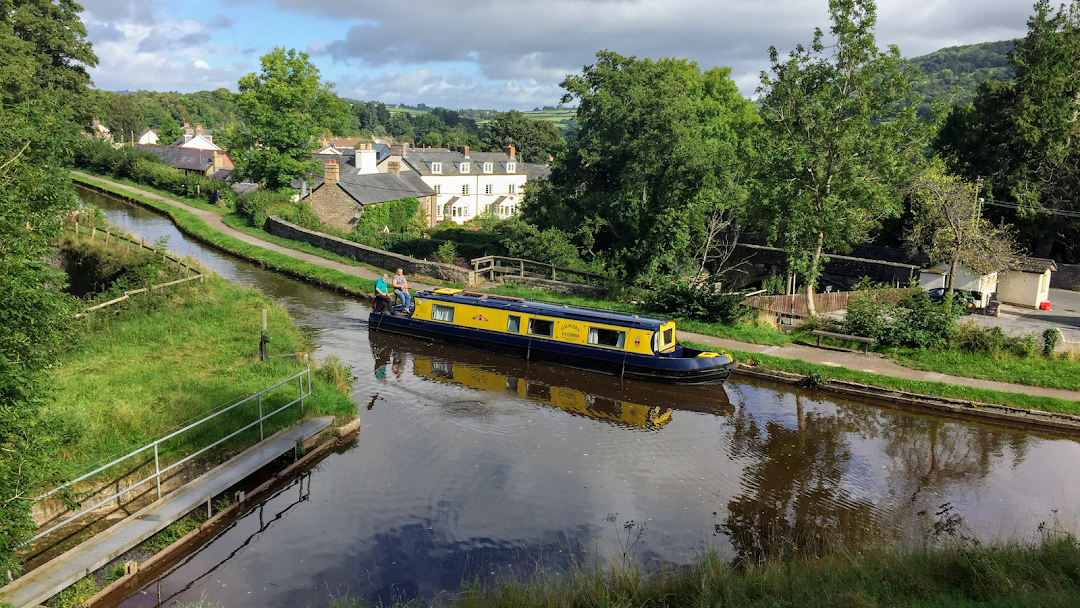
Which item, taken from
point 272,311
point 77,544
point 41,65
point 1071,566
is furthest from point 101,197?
point 1071,566

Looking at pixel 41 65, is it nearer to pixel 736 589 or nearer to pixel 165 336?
pixel 165 336

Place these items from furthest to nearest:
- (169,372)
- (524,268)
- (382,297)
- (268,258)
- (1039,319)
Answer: (268,258) → (524,268) → (1039,319) → (382,297) → (169,372)

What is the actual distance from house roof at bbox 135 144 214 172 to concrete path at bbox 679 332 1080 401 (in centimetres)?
5629

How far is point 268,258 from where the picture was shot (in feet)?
110

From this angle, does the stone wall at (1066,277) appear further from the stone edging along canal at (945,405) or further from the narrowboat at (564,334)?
the narrowboat at (564,334)

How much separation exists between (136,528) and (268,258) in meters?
25.1

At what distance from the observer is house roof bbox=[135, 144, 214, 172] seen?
211 ft

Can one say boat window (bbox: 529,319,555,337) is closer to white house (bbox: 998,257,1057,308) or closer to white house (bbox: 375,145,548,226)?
white house (bbox: 998,257,1057,308)

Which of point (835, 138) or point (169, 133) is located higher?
point (169, 133)

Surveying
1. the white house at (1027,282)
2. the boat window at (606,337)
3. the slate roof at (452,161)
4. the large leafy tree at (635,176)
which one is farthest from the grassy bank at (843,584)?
the slate roof at (452,161)

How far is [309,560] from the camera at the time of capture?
10.2 metres

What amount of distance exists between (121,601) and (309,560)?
2310mm

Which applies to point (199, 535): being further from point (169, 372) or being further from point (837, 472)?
point (837, 472)

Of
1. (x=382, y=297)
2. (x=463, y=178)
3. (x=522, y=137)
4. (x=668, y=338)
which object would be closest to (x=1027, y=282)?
(x=668, y=338)
